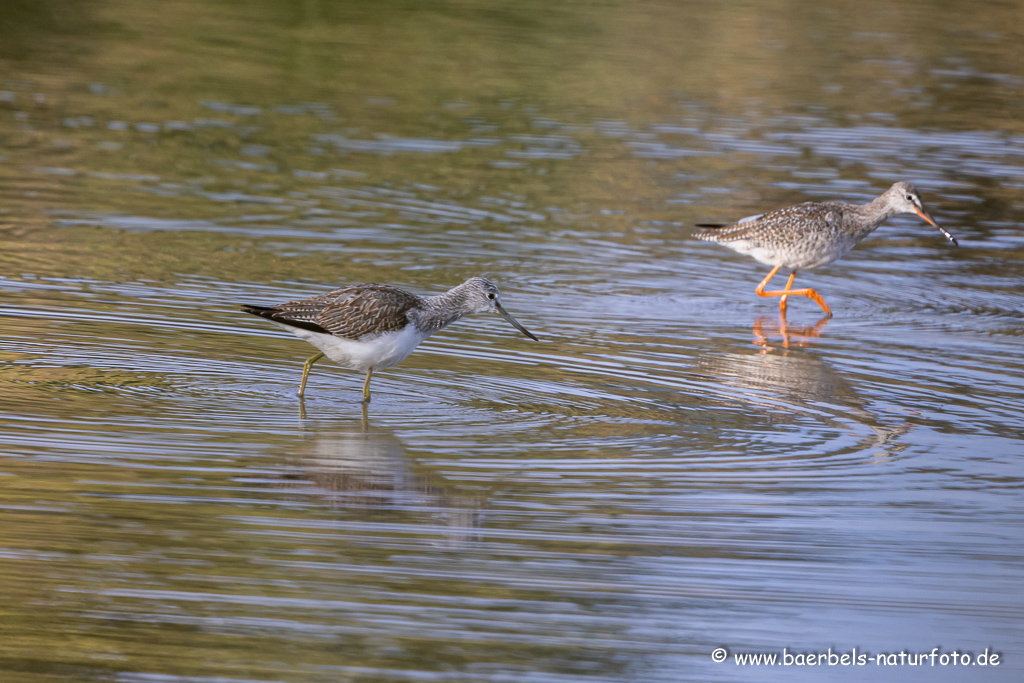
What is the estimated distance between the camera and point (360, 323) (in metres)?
10.1

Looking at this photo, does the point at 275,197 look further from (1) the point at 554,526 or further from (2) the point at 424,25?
(2) the point at 424,25

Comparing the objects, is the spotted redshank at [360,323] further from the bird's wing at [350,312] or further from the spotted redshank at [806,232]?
the spotted redshank at [806,232]

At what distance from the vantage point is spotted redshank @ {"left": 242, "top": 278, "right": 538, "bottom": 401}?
1008 centimetres

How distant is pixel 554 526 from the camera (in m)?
8.14

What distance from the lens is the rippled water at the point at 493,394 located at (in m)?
7.02

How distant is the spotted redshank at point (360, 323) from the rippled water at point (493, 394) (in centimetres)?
39

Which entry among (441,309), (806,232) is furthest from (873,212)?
(441,309)

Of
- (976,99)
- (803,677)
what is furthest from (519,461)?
(976,99)

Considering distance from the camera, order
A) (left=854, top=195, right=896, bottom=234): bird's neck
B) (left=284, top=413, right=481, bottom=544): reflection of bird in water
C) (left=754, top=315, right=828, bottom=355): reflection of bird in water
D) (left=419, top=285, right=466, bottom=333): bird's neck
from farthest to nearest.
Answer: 1. (left=854, top=195, right=896, bottom=234): bird's neck
2. (left=754, top=315, right=828, bottom=355): reflection of bird in water
3. (left=419, top=285, right=466, bottom=333): bird's neck
4. (left=284, top=413, right=481, bottom=544): reflection of bird in water

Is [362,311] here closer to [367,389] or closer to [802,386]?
[367,389]

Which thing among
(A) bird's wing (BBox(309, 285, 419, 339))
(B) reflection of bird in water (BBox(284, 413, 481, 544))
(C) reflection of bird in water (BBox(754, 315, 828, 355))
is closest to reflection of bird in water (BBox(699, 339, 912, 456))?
(C) reflection of bird in water (BBox(754, 315, 828, 355))

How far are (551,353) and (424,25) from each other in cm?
1942

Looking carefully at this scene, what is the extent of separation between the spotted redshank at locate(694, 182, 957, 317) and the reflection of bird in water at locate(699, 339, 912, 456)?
188 centimetres

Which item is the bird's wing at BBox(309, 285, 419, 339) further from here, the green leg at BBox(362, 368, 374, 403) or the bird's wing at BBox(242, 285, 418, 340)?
the green leg at BBox(362, 368, 374, 403)
